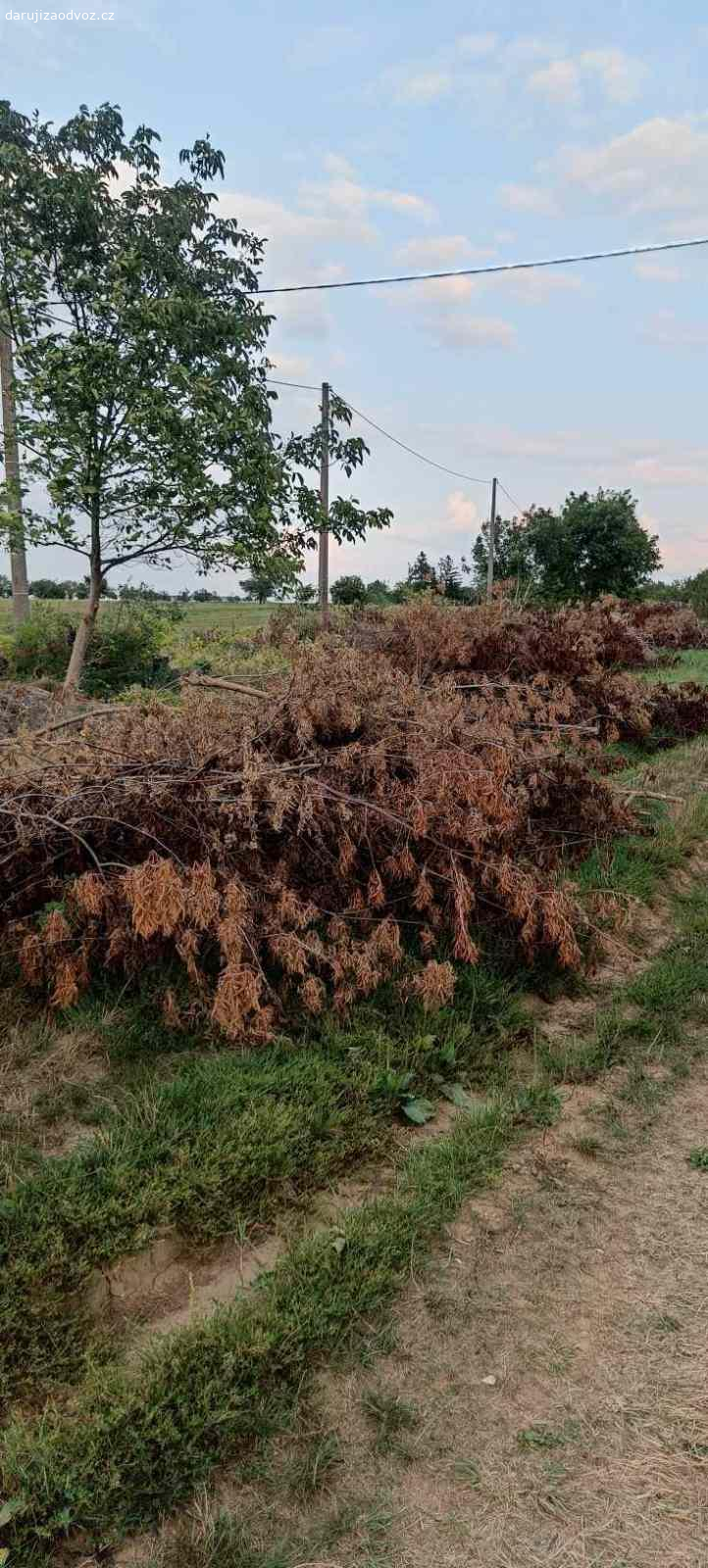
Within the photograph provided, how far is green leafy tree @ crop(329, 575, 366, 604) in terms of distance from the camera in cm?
2219

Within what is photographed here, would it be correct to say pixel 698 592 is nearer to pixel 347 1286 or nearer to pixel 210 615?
pixel 210 615

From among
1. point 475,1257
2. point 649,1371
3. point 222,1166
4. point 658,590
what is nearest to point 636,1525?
point 649,1371

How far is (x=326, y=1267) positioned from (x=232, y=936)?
1052 millimetres

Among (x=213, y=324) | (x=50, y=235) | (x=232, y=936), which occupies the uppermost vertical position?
(x=50, y=235)

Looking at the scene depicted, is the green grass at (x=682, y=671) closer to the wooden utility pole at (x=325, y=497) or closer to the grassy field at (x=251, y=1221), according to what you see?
the wooden utility pole at (x=325, y=497)

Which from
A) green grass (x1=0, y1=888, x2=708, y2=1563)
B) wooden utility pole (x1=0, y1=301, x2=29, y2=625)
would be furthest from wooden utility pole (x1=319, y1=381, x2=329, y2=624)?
green grass (x1=0, y1=888, x2=708, y2=1563)

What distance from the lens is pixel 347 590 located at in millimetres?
22578

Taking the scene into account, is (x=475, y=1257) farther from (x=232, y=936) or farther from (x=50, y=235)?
(x=50, y=235)

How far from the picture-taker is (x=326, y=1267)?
206cm

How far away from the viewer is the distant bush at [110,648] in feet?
35.1

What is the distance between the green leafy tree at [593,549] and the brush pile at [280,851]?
28967mm

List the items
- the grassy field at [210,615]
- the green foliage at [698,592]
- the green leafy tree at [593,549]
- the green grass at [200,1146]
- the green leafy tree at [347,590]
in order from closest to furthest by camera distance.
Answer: the green grass at [200,1146] → the grassy field at [210,615] → the green leafy tree at [347,590] → the green foliage at [698,592] → the green leafy tree at [593,549]

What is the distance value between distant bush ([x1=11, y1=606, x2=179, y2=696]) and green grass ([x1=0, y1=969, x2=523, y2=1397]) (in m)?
8.10

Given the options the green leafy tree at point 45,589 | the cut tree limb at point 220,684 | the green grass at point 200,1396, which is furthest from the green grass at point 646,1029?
the green leafy tree at point 45,589
